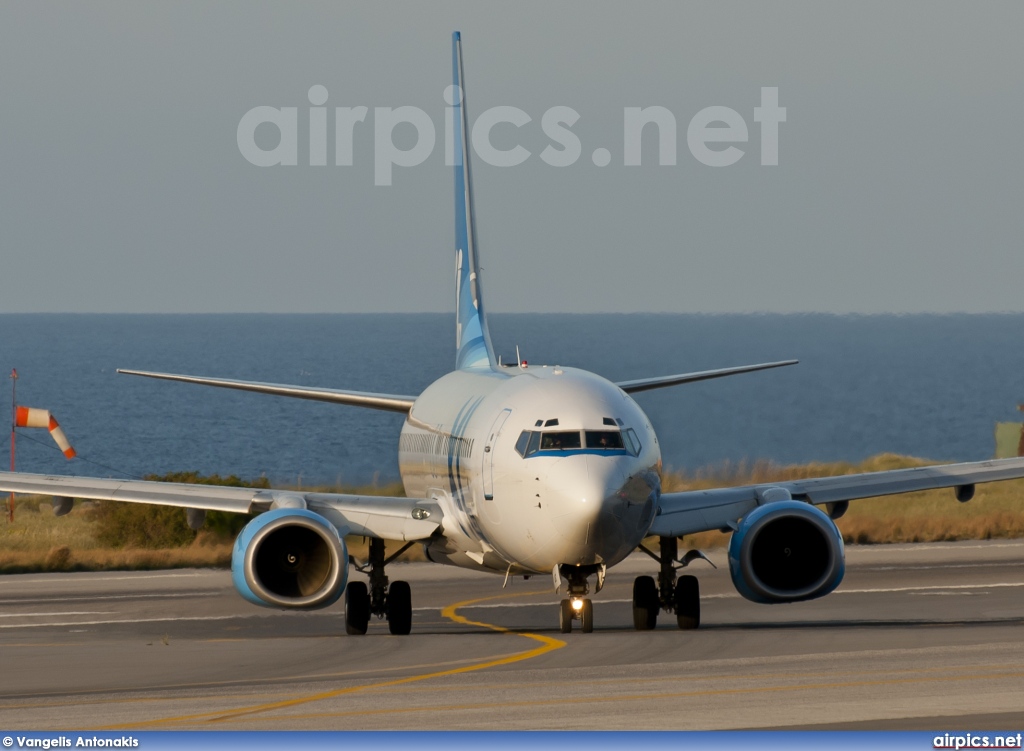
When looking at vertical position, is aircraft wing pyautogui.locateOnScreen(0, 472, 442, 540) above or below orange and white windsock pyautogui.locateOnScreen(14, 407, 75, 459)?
below

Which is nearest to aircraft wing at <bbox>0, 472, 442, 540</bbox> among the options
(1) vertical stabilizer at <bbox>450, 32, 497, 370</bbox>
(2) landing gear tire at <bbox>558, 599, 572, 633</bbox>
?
(2) landing gear tire at <bbox>558, 599, 572, 633</bbox>

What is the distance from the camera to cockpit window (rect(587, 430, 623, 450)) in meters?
23.8

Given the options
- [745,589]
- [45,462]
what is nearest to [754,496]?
[745,589]

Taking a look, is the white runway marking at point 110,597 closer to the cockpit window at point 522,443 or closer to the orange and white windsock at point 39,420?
the orange and white windsock at point 39,420

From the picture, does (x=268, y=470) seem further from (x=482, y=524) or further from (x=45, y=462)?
(x=482, y=524)

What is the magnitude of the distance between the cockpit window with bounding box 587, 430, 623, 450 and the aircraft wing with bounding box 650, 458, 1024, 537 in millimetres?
3498

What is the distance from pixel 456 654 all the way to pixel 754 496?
701 cm

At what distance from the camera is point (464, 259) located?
1596 inches

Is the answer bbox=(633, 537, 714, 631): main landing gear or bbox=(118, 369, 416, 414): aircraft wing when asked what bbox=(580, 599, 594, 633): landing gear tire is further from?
bbox=(118, 369, 416, 414): aircraft wing

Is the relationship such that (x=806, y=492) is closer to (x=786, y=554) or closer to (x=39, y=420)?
(x=786, y=554)

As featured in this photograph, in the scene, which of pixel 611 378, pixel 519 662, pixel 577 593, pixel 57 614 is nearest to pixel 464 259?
pixel 57 614

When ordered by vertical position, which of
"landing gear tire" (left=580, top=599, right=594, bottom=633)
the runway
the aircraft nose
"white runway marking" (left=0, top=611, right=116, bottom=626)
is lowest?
the runway

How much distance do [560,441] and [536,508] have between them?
982 millimetres

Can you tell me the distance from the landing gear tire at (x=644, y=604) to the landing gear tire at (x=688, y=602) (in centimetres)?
38
